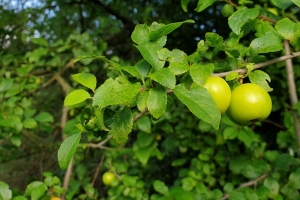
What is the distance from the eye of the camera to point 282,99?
2477 millimetres

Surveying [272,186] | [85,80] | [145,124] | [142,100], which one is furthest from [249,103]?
[145,124]

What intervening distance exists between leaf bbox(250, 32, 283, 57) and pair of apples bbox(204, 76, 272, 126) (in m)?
0.14

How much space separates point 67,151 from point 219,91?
1.30ft

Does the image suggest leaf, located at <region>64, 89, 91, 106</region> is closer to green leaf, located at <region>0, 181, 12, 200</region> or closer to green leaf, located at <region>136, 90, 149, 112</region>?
green leaf, located at <region>136, 90, 149, 112</region>

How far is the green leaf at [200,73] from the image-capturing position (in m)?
0.86

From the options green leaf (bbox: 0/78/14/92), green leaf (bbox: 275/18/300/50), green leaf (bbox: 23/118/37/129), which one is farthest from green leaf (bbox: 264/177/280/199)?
green leaf (bbox: 0/78/14/92)

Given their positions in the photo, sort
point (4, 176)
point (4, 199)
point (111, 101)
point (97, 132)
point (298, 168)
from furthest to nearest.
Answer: point (4, 176)
point (298, 168)
point (4, 199)
point (97, 132)
point (111, 101)

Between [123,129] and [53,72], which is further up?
[123,129]

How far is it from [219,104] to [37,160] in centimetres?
360

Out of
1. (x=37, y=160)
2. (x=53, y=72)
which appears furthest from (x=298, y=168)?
(x=37, y=160)

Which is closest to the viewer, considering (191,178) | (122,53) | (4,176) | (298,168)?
(298,168)

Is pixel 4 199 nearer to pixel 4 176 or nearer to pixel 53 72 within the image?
pixel 53 72

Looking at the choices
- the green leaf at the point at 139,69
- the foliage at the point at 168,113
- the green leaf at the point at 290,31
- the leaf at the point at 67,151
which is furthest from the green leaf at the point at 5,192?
the green leaf at the point at 290,31

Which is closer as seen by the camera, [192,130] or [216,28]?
[192,130]
